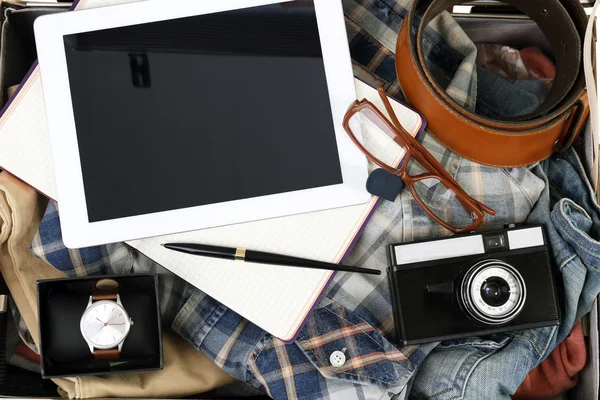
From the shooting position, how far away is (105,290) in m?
0.83

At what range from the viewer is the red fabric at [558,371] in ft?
2.84

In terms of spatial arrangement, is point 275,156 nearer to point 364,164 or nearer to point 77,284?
point 364,164

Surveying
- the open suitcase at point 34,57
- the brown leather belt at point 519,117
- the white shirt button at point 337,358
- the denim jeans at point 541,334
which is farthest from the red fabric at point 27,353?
the brown leather belt at point 519,117

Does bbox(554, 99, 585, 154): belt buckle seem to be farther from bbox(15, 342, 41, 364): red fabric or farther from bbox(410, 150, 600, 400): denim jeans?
bbox(15, 342, 41, 364): red fabric

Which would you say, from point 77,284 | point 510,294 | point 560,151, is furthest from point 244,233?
point 560,151

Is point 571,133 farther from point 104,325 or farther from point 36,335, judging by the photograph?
point 36,335

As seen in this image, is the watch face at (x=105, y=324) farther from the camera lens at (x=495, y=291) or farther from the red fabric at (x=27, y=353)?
the camera lens at (x=495, y=291)

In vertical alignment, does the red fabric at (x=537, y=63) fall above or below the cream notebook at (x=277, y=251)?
above

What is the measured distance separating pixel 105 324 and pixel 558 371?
2.06 ft

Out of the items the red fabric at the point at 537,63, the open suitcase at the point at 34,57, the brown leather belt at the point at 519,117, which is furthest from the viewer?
the red fabric at the point at 537,63

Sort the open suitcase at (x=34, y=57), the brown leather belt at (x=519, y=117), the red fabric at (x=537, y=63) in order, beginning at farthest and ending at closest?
the red fabric at (x=537, y=63) → the open suitcase at (x=34, y=57) → the brown leather belt at (x=519, y=117)

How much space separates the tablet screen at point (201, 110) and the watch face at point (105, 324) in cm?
11

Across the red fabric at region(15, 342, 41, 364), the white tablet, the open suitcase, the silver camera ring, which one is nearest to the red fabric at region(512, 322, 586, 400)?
the open suitcase

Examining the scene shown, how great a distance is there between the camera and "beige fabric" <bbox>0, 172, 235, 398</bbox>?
82cm
